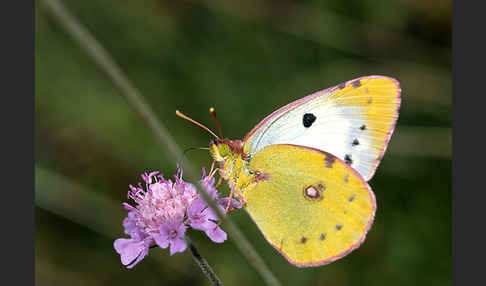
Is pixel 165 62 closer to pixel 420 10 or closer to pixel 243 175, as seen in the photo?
pixel 243 175

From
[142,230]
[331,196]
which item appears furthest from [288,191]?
[142,230]

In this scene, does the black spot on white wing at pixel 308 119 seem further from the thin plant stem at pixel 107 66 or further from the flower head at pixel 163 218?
the thin plant stem at pixel 107 66

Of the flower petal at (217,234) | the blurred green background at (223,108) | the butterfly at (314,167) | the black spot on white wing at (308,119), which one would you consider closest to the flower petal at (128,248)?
the flower petal at (217,234)

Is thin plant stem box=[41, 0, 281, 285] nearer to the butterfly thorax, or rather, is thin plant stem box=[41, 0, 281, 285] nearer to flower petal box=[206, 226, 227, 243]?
flower petal box=[206, 226, 227, 243]

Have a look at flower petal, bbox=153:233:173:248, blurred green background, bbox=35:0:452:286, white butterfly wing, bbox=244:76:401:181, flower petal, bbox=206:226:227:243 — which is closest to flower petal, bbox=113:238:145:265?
flower petal, bbox=153:233:173:248

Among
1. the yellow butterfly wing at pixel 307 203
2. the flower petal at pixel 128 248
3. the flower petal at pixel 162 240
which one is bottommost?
the yellow butterfly wing at pixel 307 203

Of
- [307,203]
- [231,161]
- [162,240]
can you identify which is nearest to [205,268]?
[162,240]

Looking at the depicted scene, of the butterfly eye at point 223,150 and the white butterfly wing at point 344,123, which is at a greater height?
the butterfly eye at point 223,150
